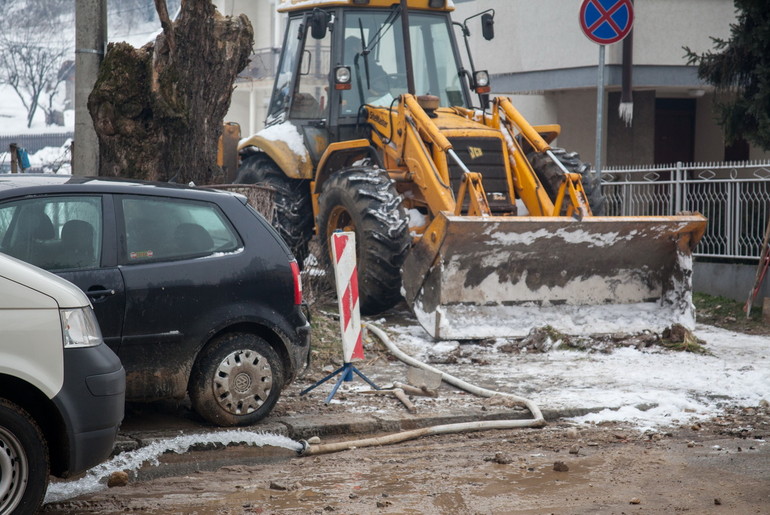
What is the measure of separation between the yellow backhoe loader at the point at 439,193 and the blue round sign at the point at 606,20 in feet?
3.81

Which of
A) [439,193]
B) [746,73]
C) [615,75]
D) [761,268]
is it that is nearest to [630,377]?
[439,193]

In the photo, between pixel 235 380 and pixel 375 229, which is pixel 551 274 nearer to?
pixel 375 229

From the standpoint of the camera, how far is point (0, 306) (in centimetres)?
491

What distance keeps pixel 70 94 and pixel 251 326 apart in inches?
3369

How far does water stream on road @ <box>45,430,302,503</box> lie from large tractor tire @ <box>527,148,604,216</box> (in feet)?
19.1

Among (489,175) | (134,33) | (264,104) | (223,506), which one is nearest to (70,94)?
(134,33)

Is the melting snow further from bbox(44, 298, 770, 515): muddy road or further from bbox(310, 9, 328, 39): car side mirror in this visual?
bbox(310, 9, 328, 39): car side mirror

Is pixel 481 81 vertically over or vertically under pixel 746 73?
under

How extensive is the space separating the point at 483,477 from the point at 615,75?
38.5 feet

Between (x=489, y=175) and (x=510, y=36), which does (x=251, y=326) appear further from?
(x=510, y=36)

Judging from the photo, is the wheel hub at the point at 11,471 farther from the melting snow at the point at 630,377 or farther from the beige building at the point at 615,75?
the beige building at the point at 615,75

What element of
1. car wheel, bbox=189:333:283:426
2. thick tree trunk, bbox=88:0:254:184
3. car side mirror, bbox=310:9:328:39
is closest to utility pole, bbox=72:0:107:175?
thick tree trunk, bbox=88:0:254:184

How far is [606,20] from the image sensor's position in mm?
12078

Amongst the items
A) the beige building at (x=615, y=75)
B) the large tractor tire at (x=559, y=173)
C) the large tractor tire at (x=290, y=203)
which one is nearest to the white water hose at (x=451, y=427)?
the large tractor tire at (x=559, y=173)
